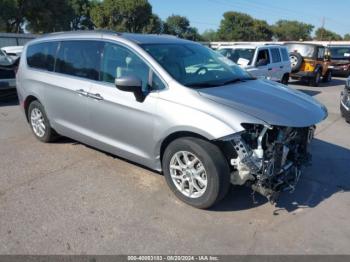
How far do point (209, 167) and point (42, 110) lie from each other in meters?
3.35

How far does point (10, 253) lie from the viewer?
3271 millimetres

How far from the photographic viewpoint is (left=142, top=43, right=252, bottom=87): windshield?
4.41 metres

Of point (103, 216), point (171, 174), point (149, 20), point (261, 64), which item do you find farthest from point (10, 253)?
point (149, 20)

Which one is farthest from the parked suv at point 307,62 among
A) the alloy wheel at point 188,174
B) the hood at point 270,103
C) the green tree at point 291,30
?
the green tree at point 291,30

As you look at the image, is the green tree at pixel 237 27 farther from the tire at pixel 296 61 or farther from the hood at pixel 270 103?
the hood at pixel 270 103

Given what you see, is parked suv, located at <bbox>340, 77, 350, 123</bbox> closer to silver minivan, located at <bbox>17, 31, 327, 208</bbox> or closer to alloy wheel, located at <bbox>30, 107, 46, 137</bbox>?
silver minivan, located at <bbox>17, 31, 327, 208</bbox>

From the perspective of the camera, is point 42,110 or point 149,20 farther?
point 149,20

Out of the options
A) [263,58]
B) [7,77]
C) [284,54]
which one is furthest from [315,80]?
[7,77]

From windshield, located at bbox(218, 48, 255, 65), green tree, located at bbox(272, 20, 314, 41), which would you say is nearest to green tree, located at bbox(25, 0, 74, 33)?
windshield, located at bbox(218, 48, 255, 65)

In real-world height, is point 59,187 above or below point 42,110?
below

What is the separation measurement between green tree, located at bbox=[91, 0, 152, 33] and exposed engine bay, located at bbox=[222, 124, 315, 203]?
61293 millimetres

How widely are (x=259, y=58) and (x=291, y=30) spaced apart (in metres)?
98.4

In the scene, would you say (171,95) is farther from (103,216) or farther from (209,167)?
(103,216)

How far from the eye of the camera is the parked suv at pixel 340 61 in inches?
841
